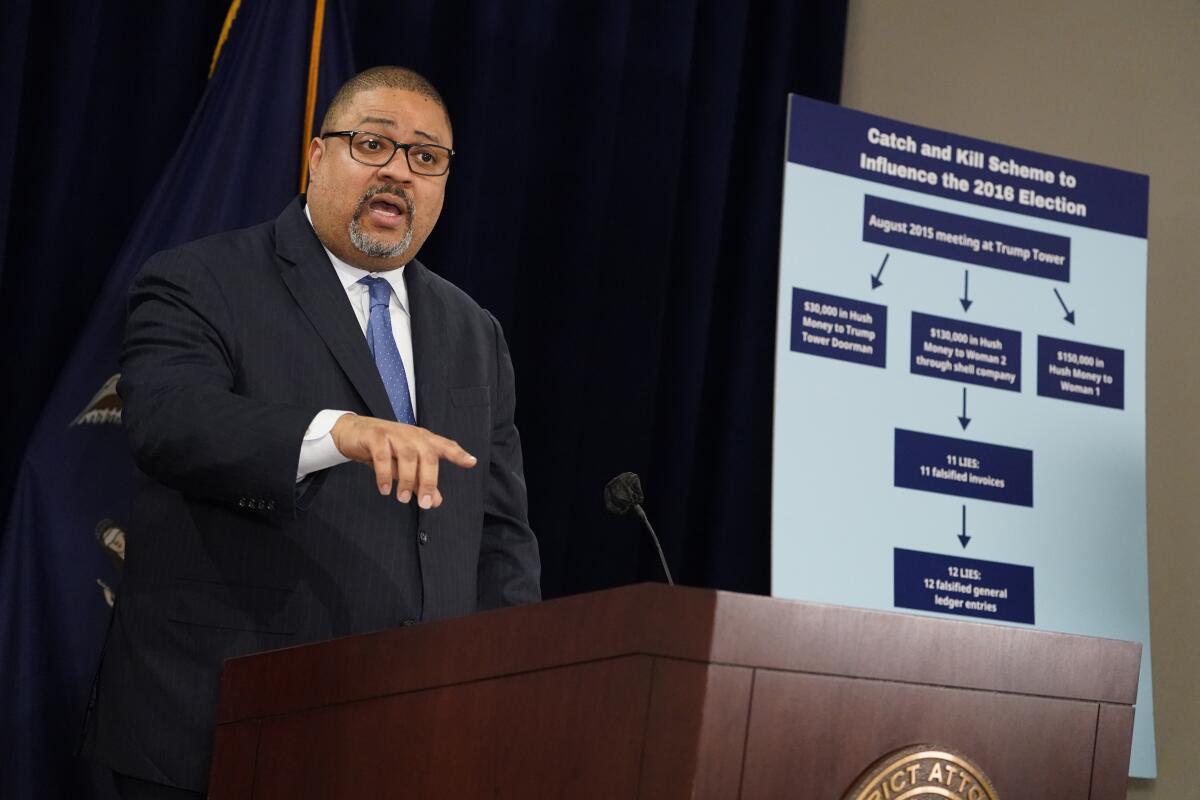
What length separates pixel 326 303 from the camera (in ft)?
7.73

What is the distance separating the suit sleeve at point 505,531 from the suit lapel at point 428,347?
18 cm

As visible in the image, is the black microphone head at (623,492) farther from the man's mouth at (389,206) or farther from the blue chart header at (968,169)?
the blue chart header at (968,169)

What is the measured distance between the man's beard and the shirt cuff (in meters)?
0.70

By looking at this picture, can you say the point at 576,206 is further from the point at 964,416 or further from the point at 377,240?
the point at 377,240

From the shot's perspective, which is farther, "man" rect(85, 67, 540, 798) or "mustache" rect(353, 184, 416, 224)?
"mustache" rect(353, 184, 416, 224)

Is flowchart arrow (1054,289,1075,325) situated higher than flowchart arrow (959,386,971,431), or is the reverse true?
flowchart arrow (1054,289,1075,325)

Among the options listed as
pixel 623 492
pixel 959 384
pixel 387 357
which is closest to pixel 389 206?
pixel 387 357

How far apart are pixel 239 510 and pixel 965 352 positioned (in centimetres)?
193

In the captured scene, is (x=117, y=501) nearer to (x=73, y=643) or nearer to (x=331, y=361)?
(x=73, y=643)

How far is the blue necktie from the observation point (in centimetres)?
237

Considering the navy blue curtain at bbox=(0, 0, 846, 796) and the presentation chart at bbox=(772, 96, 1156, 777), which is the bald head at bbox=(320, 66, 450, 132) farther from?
the presentation chart at bbox=(772, 96, 1156, 777)

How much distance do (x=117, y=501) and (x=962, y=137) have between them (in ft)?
6.95

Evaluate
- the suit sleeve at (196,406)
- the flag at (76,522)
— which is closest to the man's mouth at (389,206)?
the suit sleeve at (196,406)

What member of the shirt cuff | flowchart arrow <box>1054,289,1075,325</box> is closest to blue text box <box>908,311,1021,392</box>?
flowchart arrow <box>1054,289,1075,325</box>
